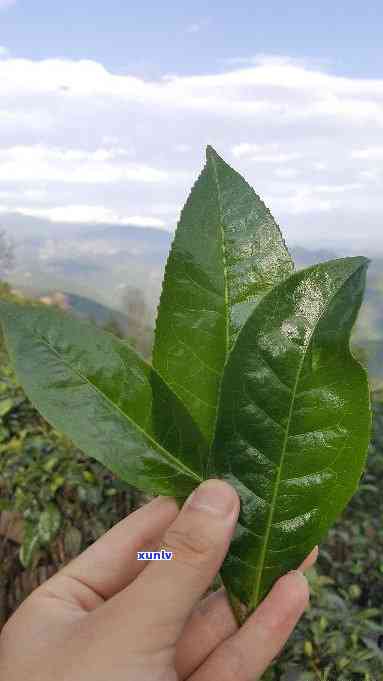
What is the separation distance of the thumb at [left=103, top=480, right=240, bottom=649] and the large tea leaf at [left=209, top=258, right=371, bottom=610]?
0.06 m

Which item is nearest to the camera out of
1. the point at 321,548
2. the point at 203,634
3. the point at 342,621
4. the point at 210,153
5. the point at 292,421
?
the point at 292,421

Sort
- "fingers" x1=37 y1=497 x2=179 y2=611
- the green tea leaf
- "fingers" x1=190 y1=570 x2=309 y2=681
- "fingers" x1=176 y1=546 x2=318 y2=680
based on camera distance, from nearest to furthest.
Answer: "fingers" x1=190 y1=570 x2=309 y2=681
"fingers" x1=176 y1=546 x2=318 y2=680
"fingers" x1=37 y1=497 x2=179 y2=611
the green tea leaf

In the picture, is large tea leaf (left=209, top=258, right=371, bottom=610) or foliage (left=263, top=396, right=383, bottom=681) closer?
large tea leaf (left=209, top=258, right=371, bottom=610)

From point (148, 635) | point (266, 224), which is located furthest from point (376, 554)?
point (266, 224)

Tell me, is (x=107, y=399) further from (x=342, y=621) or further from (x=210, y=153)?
(x=342, y=621)

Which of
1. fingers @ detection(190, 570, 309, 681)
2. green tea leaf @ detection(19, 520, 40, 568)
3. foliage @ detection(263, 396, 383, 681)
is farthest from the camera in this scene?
green tea leaf @ detection(19, 520, 40, 568)

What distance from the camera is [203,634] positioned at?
172 cm

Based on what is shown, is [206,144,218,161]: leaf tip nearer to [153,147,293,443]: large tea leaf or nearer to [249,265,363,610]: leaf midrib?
[153,147,293,443]: large tea leaf

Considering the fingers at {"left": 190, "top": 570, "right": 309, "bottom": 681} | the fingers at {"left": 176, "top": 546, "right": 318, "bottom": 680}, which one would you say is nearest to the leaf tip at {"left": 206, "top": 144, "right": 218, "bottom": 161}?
the fingers at {"left": 190, "top": 570, "right": 309, "bottom": 681}

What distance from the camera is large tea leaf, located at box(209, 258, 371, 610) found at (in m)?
1.13

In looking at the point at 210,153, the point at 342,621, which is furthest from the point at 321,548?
the point at 210,153

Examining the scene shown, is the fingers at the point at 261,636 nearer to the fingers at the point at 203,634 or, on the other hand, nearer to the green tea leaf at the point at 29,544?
the fingers at the point at 203,634

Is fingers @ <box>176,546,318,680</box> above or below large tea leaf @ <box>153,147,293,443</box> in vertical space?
below

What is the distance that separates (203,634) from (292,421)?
0.85 metres
